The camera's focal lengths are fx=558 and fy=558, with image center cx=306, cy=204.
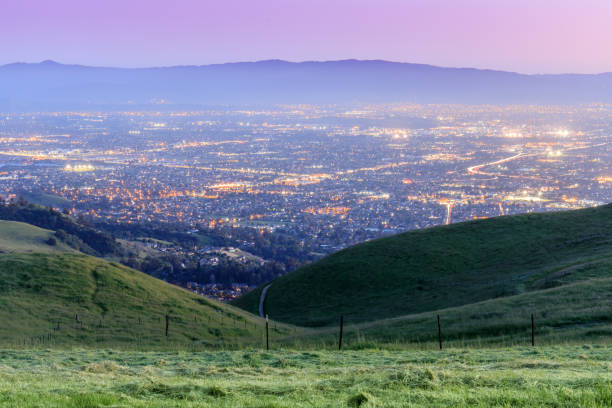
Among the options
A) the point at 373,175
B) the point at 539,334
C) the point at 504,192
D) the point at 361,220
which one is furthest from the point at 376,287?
the point at 373,175

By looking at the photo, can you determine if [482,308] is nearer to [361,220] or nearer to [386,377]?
[386,377]

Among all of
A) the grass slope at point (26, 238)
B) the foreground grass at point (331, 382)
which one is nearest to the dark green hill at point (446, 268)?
the foreground grass at point (331, 382)

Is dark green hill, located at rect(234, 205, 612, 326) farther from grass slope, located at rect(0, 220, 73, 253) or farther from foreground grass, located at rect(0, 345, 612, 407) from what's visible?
grass slope, located at rect(0, 220, 73, 253)

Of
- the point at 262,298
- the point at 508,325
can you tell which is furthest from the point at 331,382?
the point at 262,298

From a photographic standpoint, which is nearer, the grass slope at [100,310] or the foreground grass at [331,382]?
the foreground grass at [331,382]

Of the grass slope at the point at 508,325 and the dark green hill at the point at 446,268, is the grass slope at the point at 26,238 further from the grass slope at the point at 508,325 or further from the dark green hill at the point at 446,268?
the grass slope at the point at 508,325

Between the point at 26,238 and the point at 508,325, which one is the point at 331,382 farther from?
the point at 26,238
